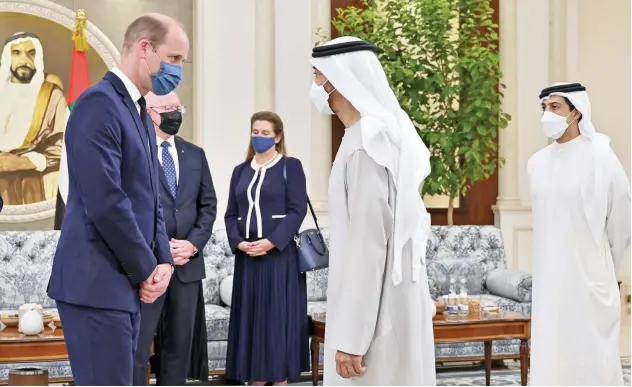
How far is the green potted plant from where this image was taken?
7355mm

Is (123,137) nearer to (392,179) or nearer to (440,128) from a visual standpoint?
(392,179)

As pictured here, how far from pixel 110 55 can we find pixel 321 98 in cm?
466

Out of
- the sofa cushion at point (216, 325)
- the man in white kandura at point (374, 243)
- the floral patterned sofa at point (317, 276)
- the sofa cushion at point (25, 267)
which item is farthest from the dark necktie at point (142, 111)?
the sofa cushion at point (25, 267)

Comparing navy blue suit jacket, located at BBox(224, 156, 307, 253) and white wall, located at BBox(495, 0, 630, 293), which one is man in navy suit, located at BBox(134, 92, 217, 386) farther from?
white wall, located at BBox(495, 0, 630, 293)

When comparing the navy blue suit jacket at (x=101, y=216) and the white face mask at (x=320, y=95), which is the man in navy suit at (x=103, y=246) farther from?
the white face mask at (x=320, y=95)

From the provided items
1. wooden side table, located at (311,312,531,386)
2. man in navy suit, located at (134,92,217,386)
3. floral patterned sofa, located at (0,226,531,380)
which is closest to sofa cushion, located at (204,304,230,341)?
floral patterned sofa, located at (0,226,531,380)

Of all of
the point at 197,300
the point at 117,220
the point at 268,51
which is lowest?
the point at 197,300

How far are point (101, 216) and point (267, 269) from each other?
2911 millimetres

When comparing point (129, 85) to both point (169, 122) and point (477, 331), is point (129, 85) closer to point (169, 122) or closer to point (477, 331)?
point (169, 122)

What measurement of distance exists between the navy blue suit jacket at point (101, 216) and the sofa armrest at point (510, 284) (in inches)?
176

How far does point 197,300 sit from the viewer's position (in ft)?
16.0

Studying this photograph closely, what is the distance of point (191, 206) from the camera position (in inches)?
183

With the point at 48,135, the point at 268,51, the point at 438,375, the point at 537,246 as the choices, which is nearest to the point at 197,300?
the point at 537,246

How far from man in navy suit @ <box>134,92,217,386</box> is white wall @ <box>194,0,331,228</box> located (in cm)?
256
